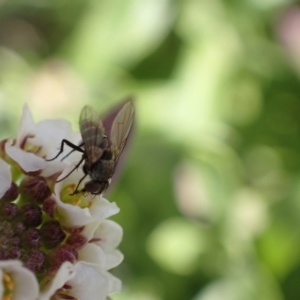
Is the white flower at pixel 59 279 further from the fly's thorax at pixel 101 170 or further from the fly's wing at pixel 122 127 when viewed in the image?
the fly's wing at pixel 122 127

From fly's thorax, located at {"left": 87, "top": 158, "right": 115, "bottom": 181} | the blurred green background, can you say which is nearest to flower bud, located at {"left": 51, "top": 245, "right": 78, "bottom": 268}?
fly's thorax, located at {"left": 87, "top": 158, "right": 115, "bottom": 181}

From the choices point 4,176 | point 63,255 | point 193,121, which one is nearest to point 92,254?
point 63,255

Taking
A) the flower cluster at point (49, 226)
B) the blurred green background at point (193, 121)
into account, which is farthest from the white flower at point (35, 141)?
the blurred green background at point (193, 121)

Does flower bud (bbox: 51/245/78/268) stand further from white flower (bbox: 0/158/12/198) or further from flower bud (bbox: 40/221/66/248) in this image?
white flower (bbox: 0/158/12/198)

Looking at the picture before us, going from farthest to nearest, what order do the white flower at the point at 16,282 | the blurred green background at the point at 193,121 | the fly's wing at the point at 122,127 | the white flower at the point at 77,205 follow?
the blurred green background at the point at 193,121, the fly's wing at the point at 122,127, the white flower at the point at 77,205, the white flower at the point at 16,282

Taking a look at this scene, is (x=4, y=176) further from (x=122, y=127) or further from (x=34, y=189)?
(x=122, y=127)

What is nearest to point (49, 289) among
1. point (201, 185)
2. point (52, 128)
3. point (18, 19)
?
point (52, 128)

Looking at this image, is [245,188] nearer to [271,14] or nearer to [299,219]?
[299,219]
